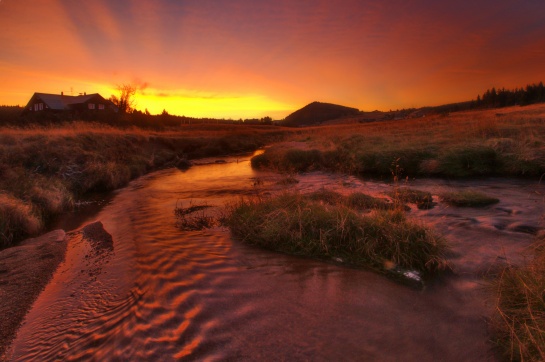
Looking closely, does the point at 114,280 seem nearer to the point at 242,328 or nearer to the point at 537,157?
the point at 242,328

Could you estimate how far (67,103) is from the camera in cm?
5766

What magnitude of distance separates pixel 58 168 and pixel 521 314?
17769mm

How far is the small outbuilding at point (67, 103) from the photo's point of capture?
54606mm

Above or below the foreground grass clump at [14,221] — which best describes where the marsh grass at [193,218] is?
below

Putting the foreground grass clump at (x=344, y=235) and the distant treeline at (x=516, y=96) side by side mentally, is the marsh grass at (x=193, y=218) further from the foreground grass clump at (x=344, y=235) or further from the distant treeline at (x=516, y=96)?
the distant treeline at (x=516, y=96)

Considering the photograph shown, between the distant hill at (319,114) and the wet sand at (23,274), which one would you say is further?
the distant hill at (319,114)

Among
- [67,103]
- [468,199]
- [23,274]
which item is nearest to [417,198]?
[468,199]

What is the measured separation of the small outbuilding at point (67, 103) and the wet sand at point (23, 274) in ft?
181

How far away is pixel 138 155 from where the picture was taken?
914 inches

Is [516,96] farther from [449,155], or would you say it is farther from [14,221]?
[14,221]

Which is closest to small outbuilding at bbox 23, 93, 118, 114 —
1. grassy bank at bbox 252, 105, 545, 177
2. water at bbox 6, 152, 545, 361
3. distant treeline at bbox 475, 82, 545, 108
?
grassy bank at bbox 252, 105, 545, 177

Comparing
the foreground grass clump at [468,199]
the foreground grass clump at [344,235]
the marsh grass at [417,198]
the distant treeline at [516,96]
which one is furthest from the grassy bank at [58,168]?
the distant treeline at [516,96]

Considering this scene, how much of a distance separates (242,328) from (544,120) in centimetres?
2433

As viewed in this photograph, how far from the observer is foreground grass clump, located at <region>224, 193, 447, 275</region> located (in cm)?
638
